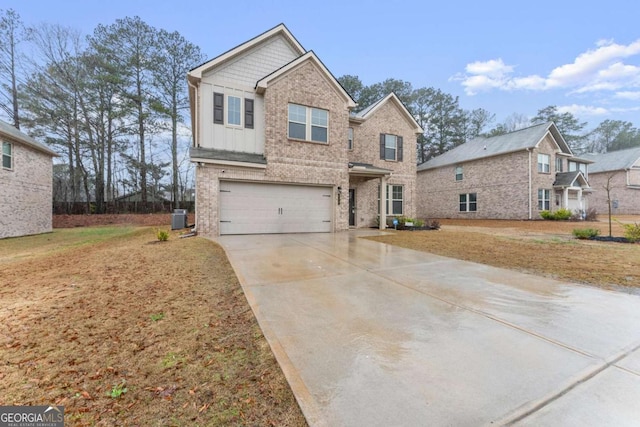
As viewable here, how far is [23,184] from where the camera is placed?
13453 millimetres

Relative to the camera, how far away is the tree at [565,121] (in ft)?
116

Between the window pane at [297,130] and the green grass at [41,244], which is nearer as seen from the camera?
the green grass at [41,244]

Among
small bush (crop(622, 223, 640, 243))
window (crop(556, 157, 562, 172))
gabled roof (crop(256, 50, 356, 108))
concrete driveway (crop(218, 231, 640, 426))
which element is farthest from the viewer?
window (crop(556, 157, 562, 172))

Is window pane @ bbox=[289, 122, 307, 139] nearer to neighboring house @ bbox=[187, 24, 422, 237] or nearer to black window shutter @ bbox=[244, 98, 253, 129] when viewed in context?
neighboring house @ bbox=[187, 24, 422, 237]

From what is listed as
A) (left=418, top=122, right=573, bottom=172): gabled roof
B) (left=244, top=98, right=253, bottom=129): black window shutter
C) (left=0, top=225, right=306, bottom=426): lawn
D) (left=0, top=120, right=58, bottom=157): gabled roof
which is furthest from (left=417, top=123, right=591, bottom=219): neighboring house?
(left=0, top=120, right=58, bottom=157): gabled roof

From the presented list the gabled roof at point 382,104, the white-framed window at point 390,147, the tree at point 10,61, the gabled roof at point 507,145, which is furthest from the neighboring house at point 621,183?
the tree at point 10,61

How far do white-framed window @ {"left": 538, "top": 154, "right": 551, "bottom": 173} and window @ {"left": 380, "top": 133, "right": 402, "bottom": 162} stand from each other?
12.5m

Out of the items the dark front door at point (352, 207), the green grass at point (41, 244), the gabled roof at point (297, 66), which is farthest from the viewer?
the dark front door at point (352, 207)

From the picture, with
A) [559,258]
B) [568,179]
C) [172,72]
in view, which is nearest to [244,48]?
[559,258]

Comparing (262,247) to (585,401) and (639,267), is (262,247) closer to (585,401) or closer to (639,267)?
(585,401)

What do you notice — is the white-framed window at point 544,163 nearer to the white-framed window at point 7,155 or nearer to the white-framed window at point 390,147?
the white-framed window at point 390,147

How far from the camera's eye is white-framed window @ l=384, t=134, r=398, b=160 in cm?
1523

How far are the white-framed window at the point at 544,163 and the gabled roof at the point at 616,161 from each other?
10.5 m

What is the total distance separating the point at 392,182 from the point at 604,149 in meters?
51.7
